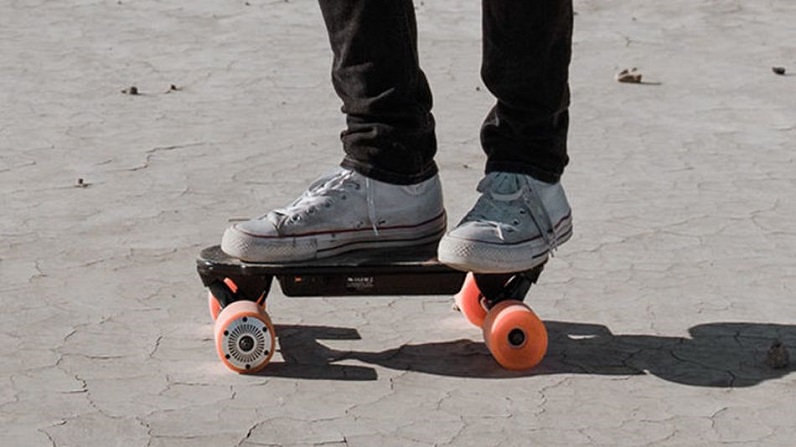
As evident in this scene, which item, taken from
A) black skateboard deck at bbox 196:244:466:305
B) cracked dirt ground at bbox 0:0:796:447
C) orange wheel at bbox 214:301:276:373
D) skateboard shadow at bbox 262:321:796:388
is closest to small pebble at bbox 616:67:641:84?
cracked dirt ground at bbox 0:0:796:447

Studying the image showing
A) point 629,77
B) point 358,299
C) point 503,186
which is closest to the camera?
point 503,186

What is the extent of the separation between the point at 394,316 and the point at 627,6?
3.28m

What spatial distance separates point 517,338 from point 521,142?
34cm

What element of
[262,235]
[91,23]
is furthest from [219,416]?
[91,23]

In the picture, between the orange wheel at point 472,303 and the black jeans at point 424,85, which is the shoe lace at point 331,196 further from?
the orange wheel at point 472,303

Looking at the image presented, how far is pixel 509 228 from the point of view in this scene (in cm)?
296

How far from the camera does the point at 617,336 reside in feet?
10.3

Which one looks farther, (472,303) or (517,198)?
(472,303)

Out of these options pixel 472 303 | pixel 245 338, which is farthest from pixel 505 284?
pixel 245 338

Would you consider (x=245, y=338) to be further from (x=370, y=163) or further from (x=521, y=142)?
(x=521, y=142)

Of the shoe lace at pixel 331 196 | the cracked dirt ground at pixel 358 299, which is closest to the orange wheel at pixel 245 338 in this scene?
the cracked dirt ground at pixel 358 299

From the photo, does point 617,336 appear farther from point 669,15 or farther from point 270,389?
point 669,15

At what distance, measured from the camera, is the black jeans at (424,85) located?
2914 mm

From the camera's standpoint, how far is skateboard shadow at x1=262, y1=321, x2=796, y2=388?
116 inches
